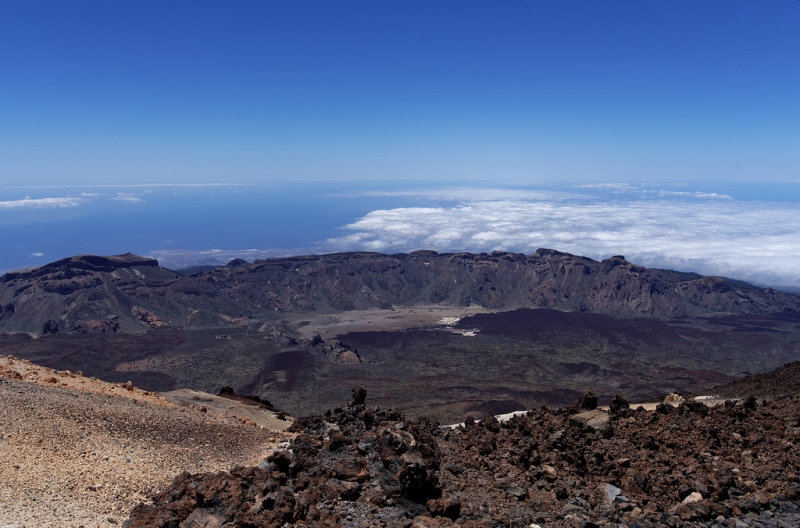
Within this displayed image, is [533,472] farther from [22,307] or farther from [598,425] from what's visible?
[22,307]

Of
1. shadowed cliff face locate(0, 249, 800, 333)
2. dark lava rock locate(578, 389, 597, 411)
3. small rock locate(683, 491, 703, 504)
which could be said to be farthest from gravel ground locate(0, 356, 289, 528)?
shadowed cliff face locate(0, 249, 800, 333)

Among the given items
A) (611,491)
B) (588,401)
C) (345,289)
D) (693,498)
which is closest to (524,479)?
(611,491)

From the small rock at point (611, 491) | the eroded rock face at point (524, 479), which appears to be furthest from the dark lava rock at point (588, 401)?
the small rock at point (611, 491)

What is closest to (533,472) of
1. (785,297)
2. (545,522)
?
(545,522)

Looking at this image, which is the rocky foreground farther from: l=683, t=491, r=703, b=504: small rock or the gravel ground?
the gravel ground

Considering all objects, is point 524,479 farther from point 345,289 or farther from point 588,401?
point 345,289

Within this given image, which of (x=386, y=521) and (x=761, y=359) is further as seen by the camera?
(x=761, y=359)
